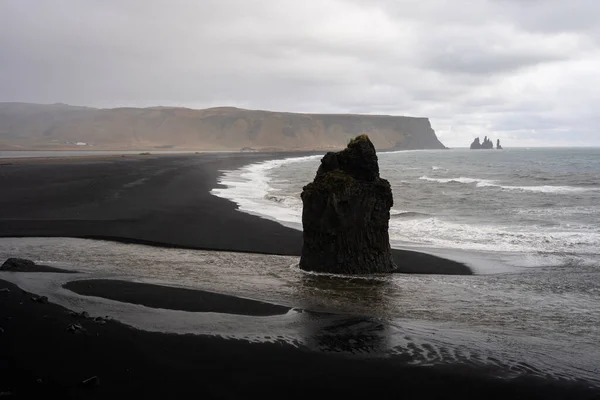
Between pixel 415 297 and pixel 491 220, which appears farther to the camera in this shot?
pixel 491 220

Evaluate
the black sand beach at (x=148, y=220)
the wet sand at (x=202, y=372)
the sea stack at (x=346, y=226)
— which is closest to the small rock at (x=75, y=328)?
the wet sand at (x=202, y=372)

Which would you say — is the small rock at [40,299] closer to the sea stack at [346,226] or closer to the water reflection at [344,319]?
the water reflection at [344,319]

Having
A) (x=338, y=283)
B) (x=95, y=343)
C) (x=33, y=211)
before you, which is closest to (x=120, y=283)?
(x=95, y=343)

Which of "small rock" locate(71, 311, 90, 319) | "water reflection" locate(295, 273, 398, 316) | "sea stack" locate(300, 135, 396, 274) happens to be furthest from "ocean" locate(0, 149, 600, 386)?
"sea stack" locate(300, 135, 396, 274)

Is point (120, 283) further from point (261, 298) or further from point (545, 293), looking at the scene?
point (545, 293)

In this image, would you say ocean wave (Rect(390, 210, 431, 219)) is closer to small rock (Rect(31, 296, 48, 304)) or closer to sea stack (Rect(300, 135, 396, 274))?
sea stack (Rect(300, 135, 396, 274))

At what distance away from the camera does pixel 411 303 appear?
10023 millimetres

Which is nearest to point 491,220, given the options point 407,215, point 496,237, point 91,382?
point 407,215

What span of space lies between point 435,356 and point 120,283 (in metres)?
6.45

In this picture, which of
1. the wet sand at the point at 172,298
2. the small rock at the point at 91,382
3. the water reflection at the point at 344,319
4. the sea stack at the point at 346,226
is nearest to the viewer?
the small rock at the point at 91,382

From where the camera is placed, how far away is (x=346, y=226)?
12.9 meters

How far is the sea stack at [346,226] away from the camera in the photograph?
1284 centimetres

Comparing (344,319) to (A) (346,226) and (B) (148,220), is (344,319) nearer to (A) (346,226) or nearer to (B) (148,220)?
(A) (346,226)

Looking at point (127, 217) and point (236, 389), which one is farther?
point (127, 217)
